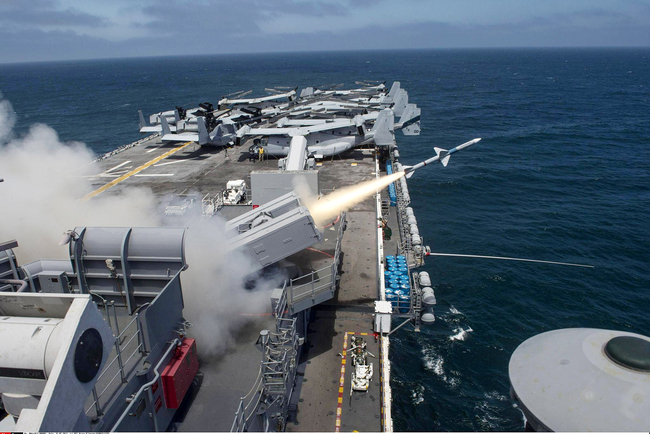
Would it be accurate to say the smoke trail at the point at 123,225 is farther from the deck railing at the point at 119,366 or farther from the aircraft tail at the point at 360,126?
the aircraft tail at the point at 360,126

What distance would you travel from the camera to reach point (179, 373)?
10328mm

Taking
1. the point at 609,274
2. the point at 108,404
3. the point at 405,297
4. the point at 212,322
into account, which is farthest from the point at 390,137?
the point at 108,404


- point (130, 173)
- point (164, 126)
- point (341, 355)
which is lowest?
point (341, 355)

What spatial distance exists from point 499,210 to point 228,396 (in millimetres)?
36568

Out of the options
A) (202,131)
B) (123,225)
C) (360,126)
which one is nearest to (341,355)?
(123,225)

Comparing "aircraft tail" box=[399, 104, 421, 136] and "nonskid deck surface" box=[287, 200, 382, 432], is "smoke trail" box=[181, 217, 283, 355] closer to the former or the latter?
"nonskid deck surface" box=[287, 200, 382, 432]

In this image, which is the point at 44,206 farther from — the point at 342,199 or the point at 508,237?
the point at 508,237

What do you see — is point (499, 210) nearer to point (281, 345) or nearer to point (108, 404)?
point (281, 345)

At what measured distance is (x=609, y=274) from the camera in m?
30.5

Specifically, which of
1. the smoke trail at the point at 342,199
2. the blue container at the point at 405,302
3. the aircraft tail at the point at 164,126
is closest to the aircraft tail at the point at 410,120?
the smoke trail at the point at 342,199

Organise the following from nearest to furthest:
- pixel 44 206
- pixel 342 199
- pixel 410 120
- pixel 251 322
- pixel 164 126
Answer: pixel 251 322, pixel 44 206, pixel 342 199, pixel 164 126, pixel 410 120

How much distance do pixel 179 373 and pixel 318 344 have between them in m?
7.18

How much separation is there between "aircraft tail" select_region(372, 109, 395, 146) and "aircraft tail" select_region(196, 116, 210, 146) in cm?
1703

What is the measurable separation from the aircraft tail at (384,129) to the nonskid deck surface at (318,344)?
23.7ft
